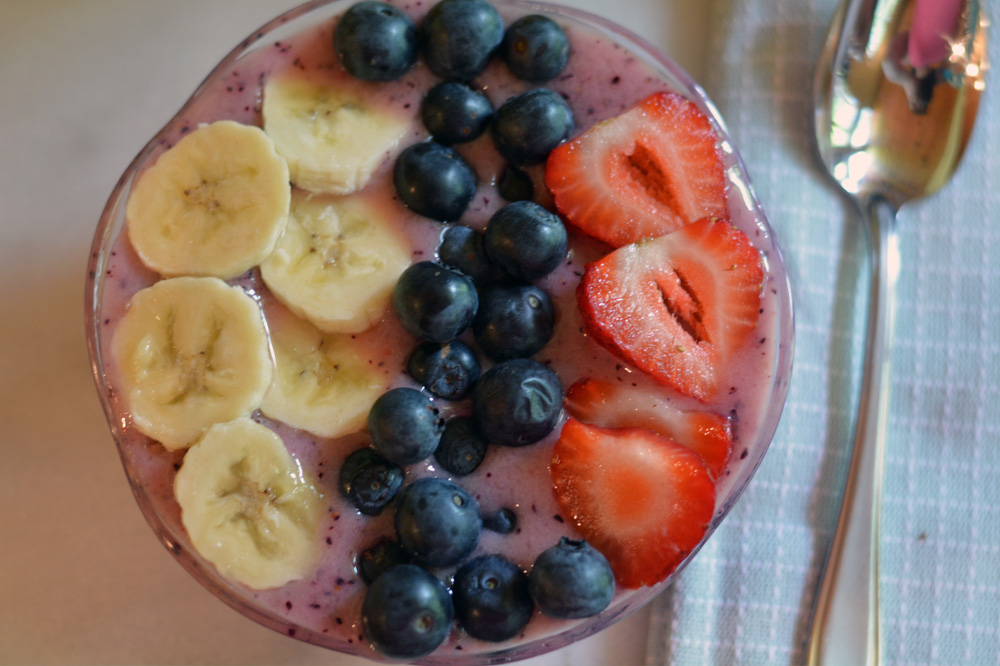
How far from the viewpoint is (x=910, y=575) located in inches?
52.2

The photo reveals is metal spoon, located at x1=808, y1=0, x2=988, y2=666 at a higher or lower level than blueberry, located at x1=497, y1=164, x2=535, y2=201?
lower

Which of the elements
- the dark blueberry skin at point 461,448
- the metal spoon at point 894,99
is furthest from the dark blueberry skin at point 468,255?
the metal spoon at point 894,99

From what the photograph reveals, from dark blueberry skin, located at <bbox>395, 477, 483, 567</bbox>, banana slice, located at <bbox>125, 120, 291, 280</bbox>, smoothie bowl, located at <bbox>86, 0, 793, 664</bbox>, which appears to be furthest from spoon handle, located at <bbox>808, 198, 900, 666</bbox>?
banana slice, located at <bbox>125, 120, 291, 280</bbox>

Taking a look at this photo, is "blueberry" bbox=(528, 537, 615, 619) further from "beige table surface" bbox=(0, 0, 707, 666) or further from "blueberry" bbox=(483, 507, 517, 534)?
"beige table surface" bbox=(0, 0, 707, 666)

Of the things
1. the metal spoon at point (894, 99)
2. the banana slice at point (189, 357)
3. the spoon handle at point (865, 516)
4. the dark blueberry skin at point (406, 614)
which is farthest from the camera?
the metal spoon at point (894, 99)

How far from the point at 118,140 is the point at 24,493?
71cm

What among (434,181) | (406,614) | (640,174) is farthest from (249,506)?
(640,174)

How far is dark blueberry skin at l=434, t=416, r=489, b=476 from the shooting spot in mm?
1040

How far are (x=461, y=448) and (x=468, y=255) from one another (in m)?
0.28

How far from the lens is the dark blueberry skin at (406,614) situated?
94 centimetres

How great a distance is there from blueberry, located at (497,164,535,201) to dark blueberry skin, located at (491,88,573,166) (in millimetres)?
21

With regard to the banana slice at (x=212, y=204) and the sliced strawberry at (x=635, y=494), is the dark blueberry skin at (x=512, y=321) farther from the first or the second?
the banana slice at (x=212, y=204)

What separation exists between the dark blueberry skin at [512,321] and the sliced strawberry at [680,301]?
0.07 metres

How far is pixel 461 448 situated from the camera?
1038mm
